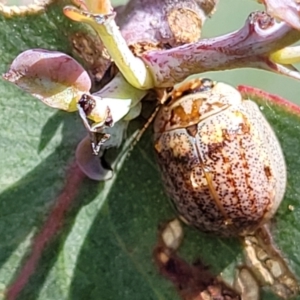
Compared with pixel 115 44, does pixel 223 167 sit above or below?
below

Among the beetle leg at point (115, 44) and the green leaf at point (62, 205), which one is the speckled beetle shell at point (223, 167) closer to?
the green leaf at point (62, 205)

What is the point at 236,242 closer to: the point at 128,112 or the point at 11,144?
the point at 128,112

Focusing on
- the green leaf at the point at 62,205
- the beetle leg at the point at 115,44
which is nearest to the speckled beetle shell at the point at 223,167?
the green leaf at the point at 62,205

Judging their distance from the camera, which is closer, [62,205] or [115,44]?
[115,44]

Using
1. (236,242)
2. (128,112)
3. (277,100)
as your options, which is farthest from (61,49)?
(236,242)

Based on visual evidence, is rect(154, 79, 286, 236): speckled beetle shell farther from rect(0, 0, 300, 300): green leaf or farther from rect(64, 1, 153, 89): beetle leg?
rect(64, 1, 153, 89): beetle leg

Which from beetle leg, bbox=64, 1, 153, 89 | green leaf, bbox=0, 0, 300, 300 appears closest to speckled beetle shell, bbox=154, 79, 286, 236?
green leaf, bbox=0, 0, 300, 300
